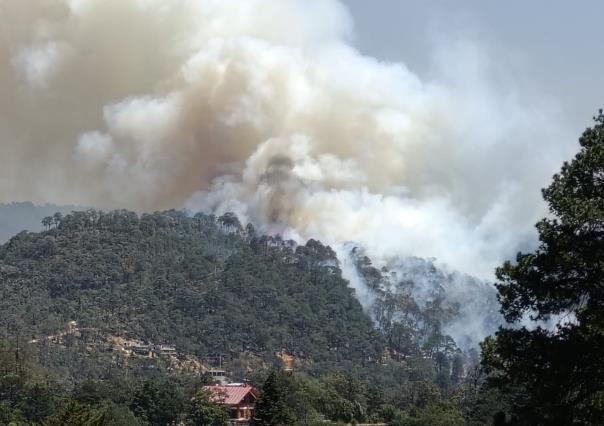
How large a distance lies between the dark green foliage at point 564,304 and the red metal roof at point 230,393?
60.0 metres

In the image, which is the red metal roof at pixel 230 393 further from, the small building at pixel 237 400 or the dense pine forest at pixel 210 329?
the dense pine forest at pixel 210 329

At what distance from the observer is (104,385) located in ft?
264

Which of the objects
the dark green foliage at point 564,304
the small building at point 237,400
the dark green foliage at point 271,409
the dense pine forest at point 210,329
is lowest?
the dark green foliage at point 564,304

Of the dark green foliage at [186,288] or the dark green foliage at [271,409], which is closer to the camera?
the dark green foliage at [271,409]

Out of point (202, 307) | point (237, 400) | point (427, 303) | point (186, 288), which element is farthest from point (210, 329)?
point (237, 400)

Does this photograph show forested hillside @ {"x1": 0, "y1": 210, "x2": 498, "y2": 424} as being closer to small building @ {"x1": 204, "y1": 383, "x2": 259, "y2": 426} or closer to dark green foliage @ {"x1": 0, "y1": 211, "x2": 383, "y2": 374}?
dark green foliage @ {"x1": 0, "y1": 211, "x2": 383, "y2": 374}

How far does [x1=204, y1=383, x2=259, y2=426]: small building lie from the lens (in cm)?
8262

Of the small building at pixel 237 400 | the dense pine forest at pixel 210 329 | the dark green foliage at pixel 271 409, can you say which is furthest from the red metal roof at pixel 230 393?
the dark green foliage at pixel 271 409

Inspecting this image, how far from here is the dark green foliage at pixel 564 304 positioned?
68.3 ft

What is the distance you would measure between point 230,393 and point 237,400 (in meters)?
1.63

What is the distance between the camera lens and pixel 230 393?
284 feet

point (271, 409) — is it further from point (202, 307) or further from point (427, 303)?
point (427, 303)

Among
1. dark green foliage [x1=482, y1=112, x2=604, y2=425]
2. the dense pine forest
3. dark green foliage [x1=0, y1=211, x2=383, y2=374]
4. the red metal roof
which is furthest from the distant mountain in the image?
dark green foliage [x1=482, y1=112, x2=604, y2=425]

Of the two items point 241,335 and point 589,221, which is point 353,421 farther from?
point 589,221
